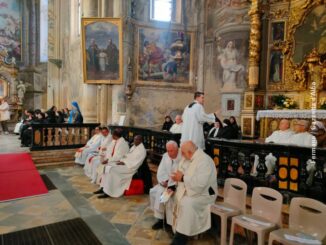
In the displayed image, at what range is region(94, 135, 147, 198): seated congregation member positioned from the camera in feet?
18.4

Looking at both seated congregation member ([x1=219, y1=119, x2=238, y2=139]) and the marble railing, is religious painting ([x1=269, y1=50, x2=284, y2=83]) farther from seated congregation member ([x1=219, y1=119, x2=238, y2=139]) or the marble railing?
the marble railing

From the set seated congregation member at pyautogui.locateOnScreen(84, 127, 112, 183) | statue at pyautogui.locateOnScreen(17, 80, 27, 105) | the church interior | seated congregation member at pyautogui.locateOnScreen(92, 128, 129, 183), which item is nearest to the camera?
the church interior

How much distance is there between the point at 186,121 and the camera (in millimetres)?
5910

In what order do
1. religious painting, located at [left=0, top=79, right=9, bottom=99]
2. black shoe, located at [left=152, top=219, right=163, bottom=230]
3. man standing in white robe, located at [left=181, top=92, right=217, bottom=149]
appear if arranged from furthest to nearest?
religious painting, located at [left=0, top=79, right=9, bottom=99], man standing in white robe, located at [left=181, top=92, right=217, bottom=149], black shoe, located at [left=152, top=219, right=163, bottom=230]

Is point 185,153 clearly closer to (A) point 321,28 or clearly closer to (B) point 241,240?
(B) point 241,240

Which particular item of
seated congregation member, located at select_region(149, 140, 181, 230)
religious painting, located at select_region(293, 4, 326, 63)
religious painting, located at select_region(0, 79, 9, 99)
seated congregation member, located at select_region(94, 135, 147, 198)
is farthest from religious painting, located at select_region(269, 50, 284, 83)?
religious painting, located at select_region(0, 79, 9, 99)

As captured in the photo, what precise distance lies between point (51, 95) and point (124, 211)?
56.5 feet

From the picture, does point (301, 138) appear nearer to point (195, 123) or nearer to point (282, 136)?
point (282, 136)

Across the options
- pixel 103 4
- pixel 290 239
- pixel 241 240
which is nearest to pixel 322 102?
pixel 241 240

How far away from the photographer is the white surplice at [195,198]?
346 centimetres

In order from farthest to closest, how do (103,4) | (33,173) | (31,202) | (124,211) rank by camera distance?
1. (103,4)
2. (33,173)
3. (31,202)
4. (124,211)

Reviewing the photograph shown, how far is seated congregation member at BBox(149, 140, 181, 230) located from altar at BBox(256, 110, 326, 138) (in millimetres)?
5671

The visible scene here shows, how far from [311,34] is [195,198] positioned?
8.74 m

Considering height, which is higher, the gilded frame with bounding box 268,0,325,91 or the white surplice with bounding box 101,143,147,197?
the gilded frame with bounding box 268,0,325,91
